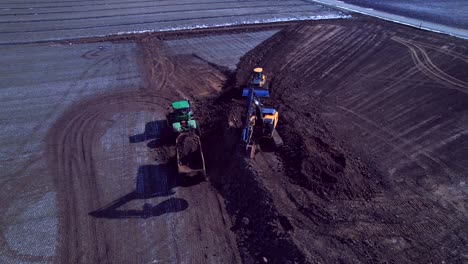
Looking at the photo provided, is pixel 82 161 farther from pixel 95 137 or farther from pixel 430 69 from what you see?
pixel 430 69

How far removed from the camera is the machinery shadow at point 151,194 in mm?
13938

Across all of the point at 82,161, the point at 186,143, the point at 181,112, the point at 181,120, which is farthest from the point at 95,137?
the point at 186,143

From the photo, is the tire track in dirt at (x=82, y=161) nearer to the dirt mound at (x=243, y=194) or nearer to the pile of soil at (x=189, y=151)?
the pile of soil at (x=189, y=151)

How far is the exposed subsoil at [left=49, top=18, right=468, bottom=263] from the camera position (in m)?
12.2

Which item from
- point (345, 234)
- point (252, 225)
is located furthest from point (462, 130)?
point (252, 225)

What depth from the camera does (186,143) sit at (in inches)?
628

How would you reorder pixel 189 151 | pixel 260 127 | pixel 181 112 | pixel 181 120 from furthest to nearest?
pixel 181 120 < pixel 181 112 < pixel 260 127 < pixel 189 151

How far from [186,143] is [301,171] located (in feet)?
17.4

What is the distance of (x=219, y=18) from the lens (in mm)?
36750

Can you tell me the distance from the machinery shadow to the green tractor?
73.6 inches

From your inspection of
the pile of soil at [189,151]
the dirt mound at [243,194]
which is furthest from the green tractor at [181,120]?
the dirt mound at [243,194]

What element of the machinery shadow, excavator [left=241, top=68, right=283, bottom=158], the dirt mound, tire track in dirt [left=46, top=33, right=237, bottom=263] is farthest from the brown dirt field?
the machinery shadow

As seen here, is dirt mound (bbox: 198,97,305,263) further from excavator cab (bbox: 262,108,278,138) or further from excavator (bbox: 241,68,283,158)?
excavator cab (bbox: 262,108,278,138)

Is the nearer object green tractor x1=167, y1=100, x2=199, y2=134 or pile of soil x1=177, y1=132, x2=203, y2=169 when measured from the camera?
pile of soil x1=177, y1=132, x2=203, y2=169
